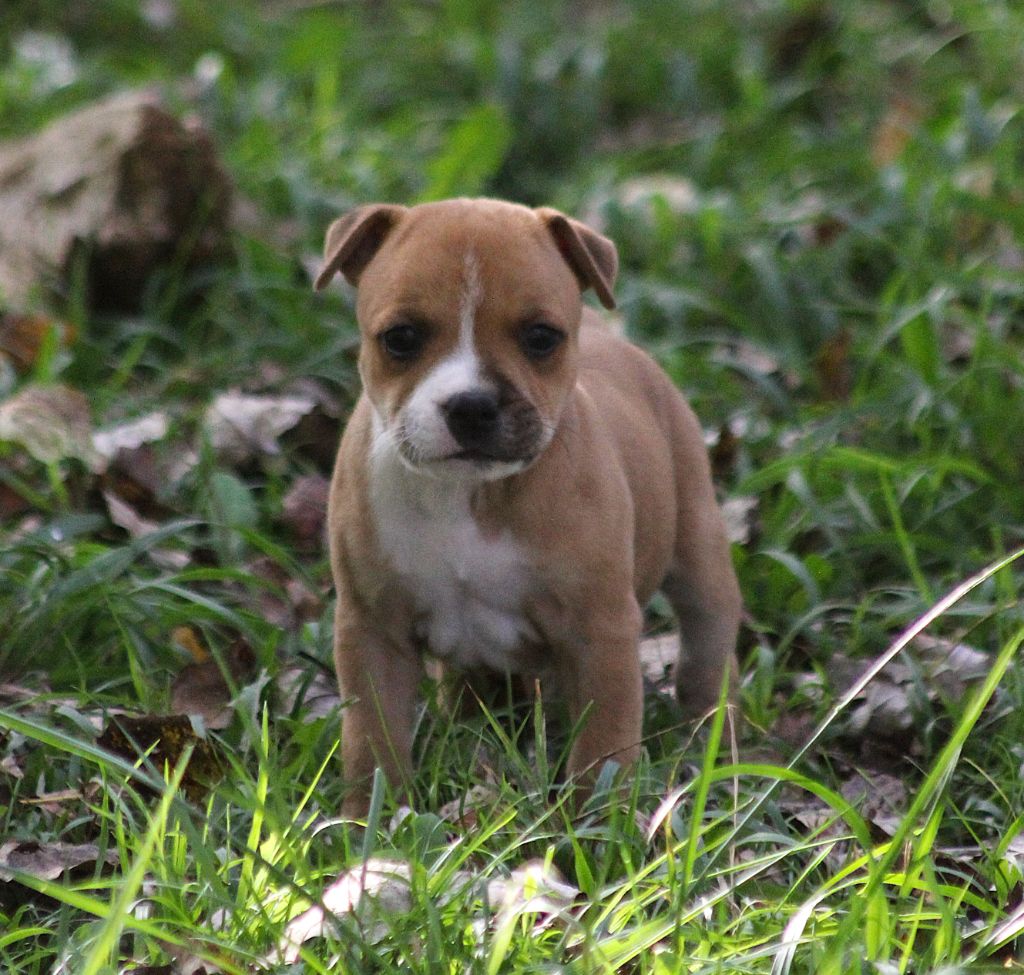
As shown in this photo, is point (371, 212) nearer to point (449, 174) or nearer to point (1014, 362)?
point (1014, 362)

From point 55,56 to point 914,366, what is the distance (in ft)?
20.1

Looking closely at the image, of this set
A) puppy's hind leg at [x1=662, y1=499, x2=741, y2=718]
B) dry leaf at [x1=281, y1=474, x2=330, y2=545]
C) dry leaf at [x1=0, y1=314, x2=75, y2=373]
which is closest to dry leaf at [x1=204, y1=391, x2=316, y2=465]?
dry leaf at [x1=281, y1=474, x2=330, y2=545]

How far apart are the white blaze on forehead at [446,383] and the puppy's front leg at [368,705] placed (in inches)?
22.3

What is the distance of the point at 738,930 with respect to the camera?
10.5 feet

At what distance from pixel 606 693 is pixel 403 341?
3.09 ft

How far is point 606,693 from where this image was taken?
3.94 m

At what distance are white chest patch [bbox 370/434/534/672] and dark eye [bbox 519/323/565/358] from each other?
37 cm

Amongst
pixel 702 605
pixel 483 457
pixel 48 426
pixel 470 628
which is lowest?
pixel 702 605

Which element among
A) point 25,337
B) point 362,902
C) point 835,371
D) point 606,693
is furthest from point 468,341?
point 25,337

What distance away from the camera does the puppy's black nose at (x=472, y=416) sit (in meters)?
3.62

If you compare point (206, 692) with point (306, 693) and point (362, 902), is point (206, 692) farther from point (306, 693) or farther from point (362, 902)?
point (362, 902)

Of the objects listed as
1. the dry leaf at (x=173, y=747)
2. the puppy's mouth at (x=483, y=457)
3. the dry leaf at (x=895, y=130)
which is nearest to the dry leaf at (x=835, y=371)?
the dry leaf at (x=895, y=130)

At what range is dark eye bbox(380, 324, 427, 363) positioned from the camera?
3766mm

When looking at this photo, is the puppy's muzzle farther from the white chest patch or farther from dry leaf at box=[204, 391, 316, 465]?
dry leaf at box=[204, 391, 316, 465]
